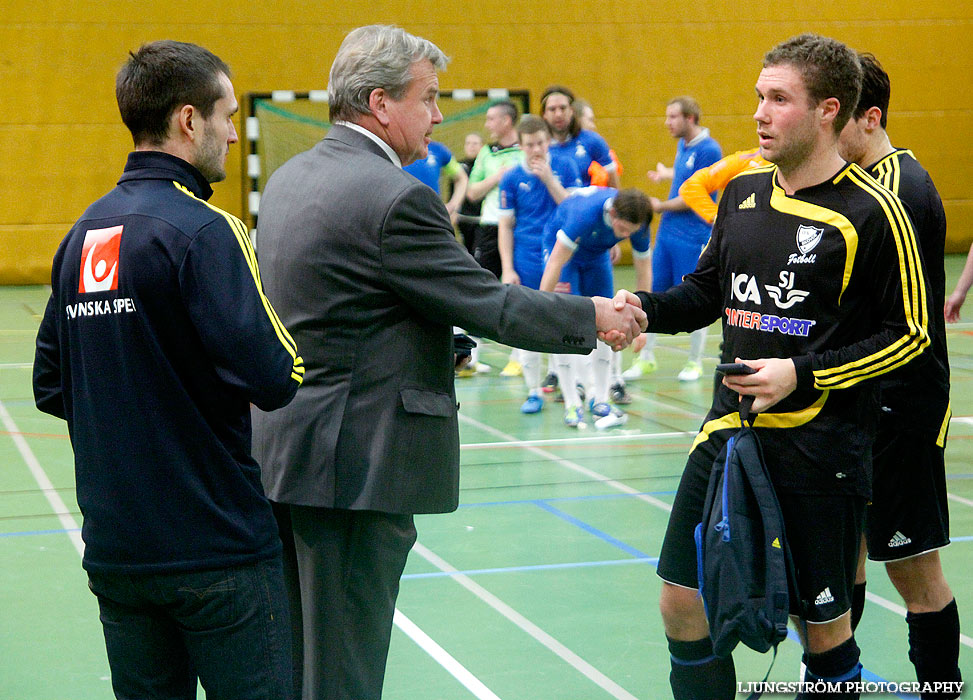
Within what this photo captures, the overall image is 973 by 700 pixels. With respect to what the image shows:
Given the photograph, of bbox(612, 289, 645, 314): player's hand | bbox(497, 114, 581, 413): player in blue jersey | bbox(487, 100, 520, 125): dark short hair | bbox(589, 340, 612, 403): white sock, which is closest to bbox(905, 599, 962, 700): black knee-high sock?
bbox(612, 289, 645, 314): player's hand

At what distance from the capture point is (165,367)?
6.85 ft

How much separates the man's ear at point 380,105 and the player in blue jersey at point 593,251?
417 cm

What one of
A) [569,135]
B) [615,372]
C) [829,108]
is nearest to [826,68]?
[829,108]

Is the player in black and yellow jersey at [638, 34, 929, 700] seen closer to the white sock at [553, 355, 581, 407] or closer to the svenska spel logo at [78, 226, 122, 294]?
the svenska spel logo at [78, 226, 122, 294]

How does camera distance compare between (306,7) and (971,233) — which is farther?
(971,233)

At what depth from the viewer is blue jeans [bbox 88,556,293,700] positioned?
2131 mm

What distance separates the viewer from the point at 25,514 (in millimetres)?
5672

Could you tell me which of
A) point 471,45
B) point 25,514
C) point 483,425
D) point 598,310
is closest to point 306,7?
point 471,45

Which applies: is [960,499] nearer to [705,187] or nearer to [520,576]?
[705,187]

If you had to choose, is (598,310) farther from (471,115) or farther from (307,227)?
(471,115)

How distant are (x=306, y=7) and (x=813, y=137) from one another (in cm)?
1357

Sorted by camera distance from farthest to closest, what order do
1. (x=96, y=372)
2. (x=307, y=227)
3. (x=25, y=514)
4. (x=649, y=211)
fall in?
(x=649, y=211) < (x=25, y=514) < (x=307, y=227) < (x=96, y=372)

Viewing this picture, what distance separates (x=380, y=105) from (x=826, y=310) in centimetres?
113

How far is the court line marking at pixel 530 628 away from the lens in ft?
12.1
